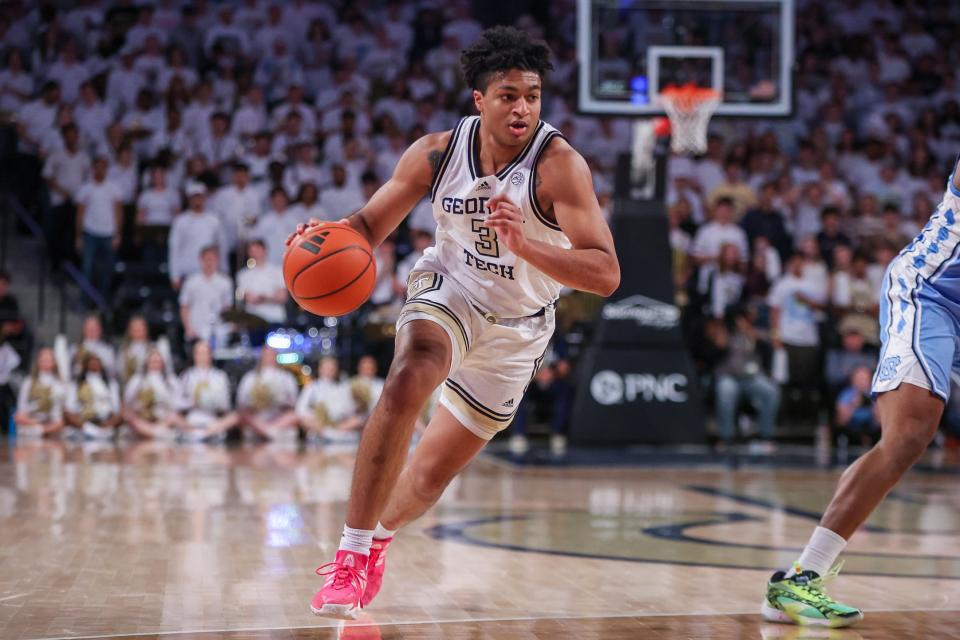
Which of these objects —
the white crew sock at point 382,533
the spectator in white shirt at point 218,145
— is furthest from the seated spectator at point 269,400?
the white crew sock at point 382,533

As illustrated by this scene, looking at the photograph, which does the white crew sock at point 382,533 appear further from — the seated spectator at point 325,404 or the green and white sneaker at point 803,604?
the seated spectator at point 325,404

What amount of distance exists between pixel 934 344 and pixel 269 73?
41.2ft

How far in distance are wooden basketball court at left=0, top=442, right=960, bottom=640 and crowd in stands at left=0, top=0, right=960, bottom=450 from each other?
3.16 metres

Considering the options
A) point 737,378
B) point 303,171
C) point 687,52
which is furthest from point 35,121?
point 737,378

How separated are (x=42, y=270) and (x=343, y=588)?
1041 cm

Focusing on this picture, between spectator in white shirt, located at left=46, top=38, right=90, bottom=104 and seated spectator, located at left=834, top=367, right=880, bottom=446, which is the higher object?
spectator in white shirt, located at left=46, top=38, right=90, bottom=104

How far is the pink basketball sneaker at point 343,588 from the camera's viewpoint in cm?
383

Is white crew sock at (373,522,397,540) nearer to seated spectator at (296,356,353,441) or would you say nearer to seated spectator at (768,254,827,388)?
seated spectator at (296,356,353,441)

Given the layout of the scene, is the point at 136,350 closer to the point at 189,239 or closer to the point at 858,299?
the point at 189,239

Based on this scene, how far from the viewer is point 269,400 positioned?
12570 mm

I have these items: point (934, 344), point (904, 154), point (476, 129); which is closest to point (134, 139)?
point (904, 154)

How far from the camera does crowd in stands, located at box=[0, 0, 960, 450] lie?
12.8 m

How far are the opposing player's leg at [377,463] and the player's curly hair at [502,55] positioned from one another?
992 mm

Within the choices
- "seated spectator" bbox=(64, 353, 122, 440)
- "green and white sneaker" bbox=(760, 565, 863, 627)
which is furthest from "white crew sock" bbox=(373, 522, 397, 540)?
"seated spectator" bbox=(64, 353, 122, 440)
